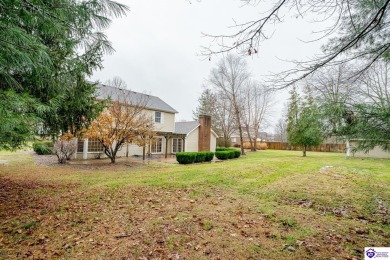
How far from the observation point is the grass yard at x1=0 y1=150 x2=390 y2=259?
10.8 feet

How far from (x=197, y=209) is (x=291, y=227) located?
199cm

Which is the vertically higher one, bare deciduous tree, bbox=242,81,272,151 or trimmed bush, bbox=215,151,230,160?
bare deciduous tree, bbox=242,81,272,151

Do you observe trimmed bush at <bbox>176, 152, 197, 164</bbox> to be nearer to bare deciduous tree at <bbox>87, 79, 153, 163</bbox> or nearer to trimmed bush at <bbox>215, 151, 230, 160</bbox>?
bare deciduous tree at <bbox>87, 79, 153, 163</bbox>

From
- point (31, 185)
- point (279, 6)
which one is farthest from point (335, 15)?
point (31, 185)

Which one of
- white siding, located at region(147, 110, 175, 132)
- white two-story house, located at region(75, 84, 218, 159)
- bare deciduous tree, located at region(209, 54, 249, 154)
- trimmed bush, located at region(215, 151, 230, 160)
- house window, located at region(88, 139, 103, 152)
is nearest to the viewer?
house window, located at region(88, 139, 103, 152)

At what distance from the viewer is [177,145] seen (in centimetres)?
2289

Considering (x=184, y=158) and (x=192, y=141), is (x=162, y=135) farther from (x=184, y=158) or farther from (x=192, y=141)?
(x=184, y=158)

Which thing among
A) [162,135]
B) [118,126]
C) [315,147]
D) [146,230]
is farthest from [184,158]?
[315,147]

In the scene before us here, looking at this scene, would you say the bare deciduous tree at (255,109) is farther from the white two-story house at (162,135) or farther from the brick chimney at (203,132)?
the brick chimney at (203,132)

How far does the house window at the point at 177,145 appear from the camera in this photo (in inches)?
891

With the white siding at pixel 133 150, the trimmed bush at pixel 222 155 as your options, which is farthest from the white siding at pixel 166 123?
the trimmed bush at pixel 222 155

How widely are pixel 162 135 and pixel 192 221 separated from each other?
15917 millimetres

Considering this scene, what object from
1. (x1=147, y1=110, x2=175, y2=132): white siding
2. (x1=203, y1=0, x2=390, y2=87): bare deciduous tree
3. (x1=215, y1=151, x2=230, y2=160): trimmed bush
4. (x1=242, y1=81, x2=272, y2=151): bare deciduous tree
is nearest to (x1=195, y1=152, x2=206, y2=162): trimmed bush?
(x1=215, y1=151, x2=230, y2=160): trimmed bush

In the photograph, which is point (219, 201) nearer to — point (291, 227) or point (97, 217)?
point (291, 227)
